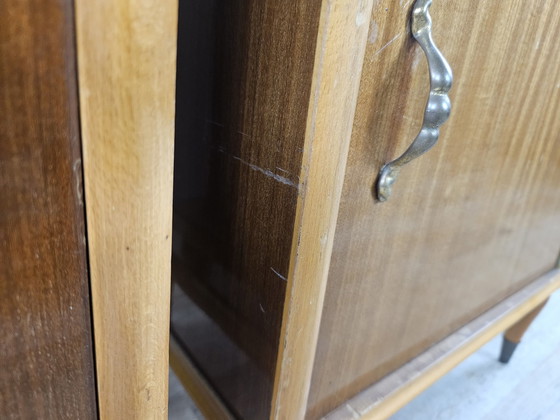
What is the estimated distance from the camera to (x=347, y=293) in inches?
13.1

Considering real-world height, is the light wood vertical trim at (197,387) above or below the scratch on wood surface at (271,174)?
below

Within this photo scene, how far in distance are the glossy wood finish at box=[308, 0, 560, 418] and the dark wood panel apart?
4 cm

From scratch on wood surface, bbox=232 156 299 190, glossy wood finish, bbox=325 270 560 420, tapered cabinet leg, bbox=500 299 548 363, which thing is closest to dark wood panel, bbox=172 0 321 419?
scratch on wood surface, bbox=232 156 299 190

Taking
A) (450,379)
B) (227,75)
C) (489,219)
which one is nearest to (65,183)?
(227,75)

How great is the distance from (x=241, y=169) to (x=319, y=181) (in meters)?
0.08

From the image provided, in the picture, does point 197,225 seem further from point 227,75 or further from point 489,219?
point 489,219

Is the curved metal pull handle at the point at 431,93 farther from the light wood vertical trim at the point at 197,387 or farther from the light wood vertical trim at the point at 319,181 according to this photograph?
the light wood vertical trim at the point at 197,387

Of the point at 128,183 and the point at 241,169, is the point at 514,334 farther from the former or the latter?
the point at 128,183

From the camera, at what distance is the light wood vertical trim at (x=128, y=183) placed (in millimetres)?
157

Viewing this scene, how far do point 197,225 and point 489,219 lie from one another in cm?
28

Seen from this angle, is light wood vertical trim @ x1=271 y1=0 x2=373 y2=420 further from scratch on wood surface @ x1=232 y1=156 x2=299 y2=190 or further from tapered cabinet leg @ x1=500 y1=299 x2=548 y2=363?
tapered cabinet leg @ x1=500 y1=299 x2=548 y2=363

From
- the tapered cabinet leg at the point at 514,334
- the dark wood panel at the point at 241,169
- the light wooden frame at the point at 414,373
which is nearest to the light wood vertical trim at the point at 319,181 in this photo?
the dark wood panel at the point at 241,169

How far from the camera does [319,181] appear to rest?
24 centimetres

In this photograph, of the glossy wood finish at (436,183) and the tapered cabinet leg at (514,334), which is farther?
the tapered cabinet leg at (514,334)
